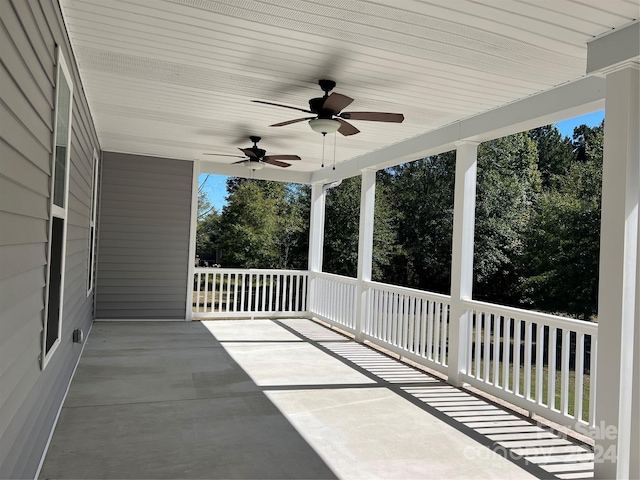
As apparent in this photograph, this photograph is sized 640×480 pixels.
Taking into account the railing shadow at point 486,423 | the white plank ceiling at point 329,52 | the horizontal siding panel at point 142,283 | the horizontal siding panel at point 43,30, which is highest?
the white plank ceiling at point 329,52

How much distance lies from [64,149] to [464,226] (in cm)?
363

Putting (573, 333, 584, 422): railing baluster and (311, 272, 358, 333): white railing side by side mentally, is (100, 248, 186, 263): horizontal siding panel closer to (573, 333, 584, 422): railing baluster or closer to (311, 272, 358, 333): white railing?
(311, 272, 358, 333): white railing

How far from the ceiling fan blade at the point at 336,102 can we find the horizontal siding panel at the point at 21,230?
2.09 meters

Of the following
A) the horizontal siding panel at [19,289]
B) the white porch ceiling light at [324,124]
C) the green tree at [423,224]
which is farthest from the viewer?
the green tree at [423,224]

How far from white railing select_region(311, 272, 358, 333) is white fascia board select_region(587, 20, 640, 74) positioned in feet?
15.4

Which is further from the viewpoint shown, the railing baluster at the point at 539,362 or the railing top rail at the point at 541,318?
the railing baluster at the point at 539,362

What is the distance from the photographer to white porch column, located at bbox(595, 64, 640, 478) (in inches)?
105

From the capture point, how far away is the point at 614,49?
2.73 metres

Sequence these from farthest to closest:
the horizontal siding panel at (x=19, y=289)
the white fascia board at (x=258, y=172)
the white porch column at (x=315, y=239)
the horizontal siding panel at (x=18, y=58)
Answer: the white porch column at (x=315, y=239), the white fascia board at (x=258, y=172), the horizontal siding panel at (x=19, y=289), the horizontal siding panel at (x=18, y=58)

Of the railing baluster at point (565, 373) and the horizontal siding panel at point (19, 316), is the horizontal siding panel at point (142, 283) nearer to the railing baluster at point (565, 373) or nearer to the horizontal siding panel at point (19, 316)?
the horizontal siding panel at point (19, 316)

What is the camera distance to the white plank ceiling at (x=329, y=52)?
2.67 m

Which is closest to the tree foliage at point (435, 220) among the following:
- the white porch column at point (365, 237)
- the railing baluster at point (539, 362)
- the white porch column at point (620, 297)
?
the white porch column at point (365, 237)

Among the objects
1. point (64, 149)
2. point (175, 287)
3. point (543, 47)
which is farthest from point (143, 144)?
point (543, 47)

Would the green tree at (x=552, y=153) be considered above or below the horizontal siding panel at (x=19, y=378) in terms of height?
above
